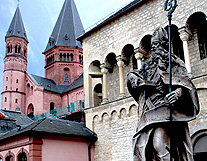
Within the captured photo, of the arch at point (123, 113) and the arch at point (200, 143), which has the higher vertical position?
the arch at point (123, 113)

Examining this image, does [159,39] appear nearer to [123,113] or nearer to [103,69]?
[123,113]

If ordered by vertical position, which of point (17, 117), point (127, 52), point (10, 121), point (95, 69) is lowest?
point (10, 121)

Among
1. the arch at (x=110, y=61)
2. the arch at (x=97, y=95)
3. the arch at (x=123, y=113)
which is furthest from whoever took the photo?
the arch at (x=97, y=95)

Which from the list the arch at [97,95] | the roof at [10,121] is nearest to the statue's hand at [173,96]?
the arch at [97,95]

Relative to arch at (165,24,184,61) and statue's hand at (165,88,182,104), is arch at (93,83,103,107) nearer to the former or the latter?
arch at (165,24,184,61)

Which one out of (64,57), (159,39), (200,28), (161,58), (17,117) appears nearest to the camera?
(161,58)

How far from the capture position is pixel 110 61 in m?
18.2

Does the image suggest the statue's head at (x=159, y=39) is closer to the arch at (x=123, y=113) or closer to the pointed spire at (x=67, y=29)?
the arch at (x=123, y=113)

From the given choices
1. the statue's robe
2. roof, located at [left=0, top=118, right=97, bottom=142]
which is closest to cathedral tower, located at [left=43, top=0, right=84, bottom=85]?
roof, located at [left=0, top=118, right=97, bottom=142]

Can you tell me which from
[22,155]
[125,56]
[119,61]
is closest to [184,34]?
[125,56]

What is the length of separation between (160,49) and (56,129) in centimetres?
1277

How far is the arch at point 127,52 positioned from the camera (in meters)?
16.9

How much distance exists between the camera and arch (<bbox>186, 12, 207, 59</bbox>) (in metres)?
13.9

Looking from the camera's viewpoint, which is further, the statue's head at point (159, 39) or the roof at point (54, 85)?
the roof at point (54, 85)
